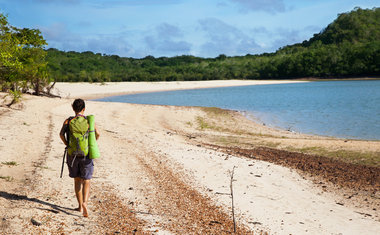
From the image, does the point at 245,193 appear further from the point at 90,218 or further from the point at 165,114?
the point at 165,114

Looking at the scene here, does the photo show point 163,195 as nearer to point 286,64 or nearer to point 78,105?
point 78,105

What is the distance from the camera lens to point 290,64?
366 ft

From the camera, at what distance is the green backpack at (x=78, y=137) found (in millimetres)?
5215

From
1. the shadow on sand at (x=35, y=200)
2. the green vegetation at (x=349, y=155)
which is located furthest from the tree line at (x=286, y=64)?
the shadow on sand at (x=35, y=200)

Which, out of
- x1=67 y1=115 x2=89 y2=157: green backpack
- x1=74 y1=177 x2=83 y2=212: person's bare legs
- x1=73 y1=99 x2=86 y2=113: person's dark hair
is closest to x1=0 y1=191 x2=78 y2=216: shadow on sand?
x1=74 y1=177 x2=83 y2=212: person's bare legs

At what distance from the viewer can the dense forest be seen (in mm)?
93438

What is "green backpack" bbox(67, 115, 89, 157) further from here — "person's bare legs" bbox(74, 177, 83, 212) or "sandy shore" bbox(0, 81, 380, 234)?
"sandy shore" bbox(0, 81, 380, 234)

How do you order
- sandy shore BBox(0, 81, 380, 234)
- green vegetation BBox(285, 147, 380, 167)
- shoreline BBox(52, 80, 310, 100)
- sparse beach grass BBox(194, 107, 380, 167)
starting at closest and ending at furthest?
sandy shore BBox(0, 81, 380, 234) < green vegetation BBox(285, 147, 380, 167) < sparse beach grass BBox(194, 107, 380, 167) < shoreline BBox(52, 80, 310, 100)

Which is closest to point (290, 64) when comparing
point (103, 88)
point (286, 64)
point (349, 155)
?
point (286, 64)

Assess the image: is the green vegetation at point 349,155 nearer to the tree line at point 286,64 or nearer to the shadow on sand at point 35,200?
the shadow on sand at point 35,200

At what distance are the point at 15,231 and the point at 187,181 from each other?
4.04 m

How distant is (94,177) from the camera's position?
25.5 feet

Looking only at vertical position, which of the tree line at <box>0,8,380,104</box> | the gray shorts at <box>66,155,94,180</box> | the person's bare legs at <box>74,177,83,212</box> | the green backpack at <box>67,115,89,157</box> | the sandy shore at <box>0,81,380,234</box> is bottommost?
the sandy shore at <box>0,81,380,234</box>

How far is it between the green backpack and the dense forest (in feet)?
203
